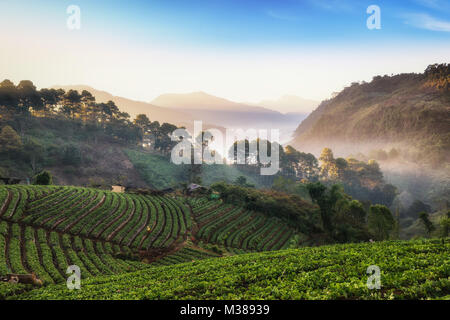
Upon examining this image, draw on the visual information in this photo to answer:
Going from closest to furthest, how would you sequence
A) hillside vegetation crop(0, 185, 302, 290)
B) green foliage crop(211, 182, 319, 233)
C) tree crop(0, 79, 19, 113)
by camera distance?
hillside vegetation crop(0, 185, 302, 290), green foliage crop(211, 182, 319, 233), tree crop(0, 79, 19, 113)

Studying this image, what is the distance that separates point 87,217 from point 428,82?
208915 mm

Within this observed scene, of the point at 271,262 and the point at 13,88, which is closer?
the point at 271,262

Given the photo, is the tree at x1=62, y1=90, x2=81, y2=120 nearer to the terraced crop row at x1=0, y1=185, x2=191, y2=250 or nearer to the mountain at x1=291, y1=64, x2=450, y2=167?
the terraced crop row at x1=0, y1=185, x2=191, y2=250

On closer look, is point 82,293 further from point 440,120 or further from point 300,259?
point 440,120

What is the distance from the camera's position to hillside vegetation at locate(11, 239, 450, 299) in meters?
10.6

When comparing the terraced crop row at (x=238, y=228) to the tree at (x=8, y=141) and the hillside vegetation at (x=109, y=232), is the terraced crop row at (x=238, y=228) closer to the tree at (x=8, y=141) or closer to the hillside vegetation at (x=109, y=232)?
the hillside vegetation at (x=109, y=232)

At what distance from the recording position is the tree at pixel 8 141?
7044 centimetres

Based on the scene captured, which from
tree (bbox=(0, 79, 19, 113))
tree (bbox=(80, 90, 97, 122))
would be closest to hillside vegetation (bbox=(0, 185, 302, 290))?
tree (bbox=(0, 79, 19, 113))

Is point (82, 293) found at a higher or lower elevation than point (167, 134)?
lower

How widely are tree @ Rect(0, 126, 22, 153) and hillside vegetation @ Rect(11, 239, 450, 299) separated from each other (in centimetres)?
7402

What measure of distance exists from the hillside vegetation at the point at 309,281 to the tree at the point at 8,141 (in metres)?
74.0

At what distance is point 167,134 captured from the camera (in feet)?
419

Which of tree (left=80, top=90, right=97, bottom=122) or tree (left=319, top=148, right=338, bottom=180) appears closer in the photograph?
tree (left=80, top=90, right=97, bottom=122)
